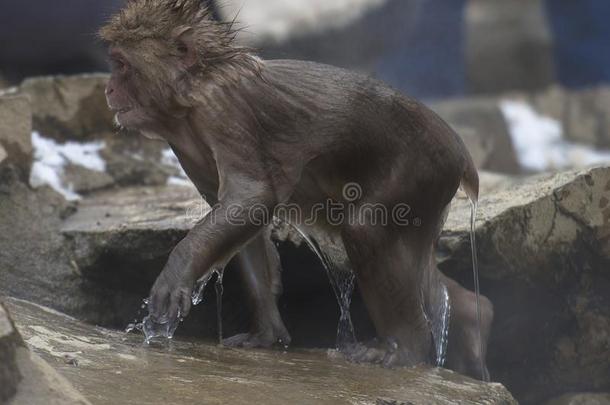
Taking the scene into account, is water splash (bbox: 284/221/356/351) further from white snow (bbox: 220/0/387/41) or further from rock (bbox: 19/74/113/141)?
white snow (bbox: 220/0/387/41)

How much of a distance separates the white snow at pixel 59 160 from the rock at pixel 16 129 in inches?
7.2

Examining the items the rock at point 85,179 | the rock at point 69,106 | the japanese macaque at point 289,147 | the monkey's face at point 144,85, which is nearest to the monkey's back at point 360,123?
the japanese macaque at point 289,147

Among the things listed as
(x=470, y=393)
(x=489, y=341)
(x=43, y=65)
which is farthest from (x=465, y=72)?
(x=470, y=393)

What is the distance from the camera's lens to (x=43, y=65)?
10.4m

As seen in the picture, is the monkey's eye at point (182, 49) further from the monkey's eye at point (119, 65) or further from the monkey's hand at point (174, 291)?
the monkey's hand at point (174, 291)

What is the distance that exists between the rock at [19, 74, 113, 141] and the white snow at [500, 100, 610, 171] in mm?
5207

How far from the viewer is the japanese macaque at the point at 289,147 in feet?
15.1

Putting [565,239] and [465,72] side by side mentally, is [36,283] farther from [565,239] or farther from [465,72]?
[465,72]

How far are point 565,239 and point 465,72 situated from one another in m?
9.71

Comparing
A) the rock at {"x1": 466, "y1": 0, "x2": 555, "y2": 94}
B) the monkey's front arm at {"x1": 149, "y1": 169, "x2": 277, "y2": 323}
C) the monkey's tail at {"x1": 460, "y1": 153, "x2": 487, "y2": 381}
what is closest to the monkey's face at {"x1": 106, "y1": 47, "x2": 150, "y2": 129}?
the monkey's front arm at {"x1": 149, "y1": 169, "x2": 277, "y2": 323}

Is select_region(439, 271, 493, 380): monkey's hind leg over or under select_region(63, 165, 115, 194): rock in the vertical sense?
under

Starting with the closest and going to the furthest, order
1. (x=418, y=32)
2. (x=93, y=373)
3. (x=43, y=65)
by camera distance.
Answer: (x=93, y=373)
(x=43, y=65)
(x=418, y=32)

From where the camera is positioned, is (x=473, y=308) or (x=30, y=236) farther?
(x=30, y=236)

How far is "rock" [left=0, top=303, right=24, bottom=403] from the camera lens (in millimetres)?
3180
